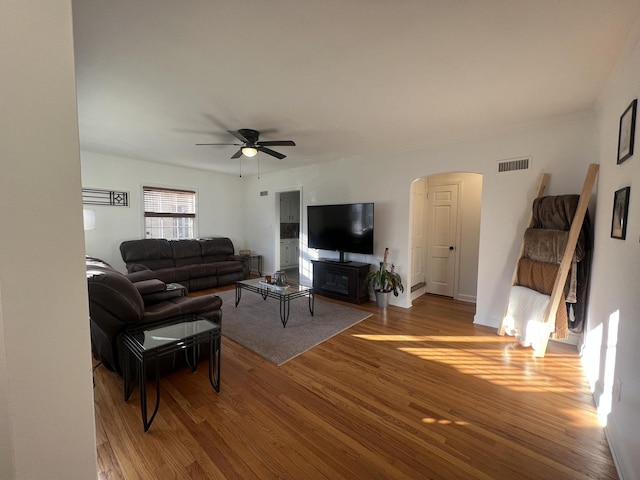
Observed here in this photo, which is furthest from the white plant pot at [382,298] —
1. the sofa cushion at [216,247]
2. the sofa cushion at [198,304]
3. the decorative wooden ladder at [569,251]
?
the sofa cushion at [216,247]

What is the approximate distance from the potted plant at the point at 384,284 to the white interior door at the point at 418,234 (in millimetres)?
617

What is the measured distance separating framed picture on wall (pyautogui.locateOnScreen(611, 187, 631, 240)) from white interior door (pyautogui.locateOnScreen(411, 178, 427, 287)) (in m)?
2.53

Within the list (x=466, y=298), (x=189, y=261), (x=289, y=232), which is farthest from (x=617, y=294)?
(x=289, y=232)

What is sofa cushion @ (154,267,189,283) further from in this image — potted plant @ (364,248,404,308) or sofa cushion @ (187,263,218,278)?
potted plant @ (364,248,404,308)

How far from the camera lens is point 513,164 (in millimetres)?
3240

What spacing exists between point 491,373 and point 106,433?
3.04 m

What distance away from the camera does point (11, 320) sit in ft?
2.18

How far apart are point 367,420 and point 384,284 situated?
2500 mm

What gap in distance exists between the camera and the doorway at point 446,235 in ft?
15.1

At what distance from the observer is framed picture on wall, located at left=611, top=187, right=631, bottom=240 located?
1.65 metres

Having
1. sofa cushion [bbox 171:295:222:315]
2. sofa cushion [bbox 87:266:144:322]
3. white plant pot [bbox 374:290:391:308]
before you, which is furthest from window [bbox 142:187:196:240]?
white plant pot [bbox 374:290:391:308]

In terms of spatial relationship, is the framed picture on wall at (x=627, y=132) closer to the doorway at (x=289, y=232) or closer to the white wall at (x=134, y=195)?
the doorway at (x=289, y=232)

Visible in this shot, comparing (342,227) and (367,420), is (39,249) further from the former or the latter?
(342,227)

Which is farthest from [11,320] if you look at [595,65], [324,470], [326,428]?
[595,65]
